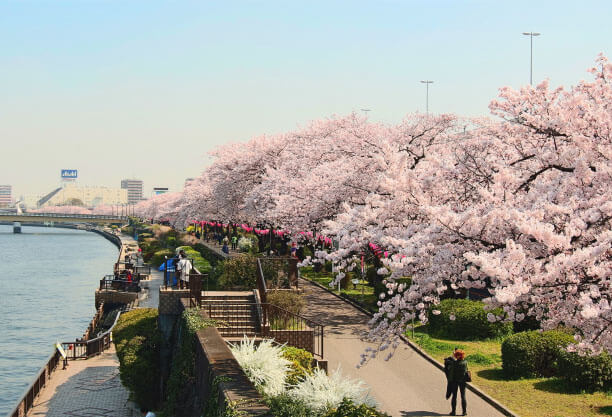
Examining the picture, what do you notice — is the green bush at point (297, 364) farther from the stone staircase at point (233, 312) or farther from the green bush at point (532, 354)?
the green bush at point (532, 354)

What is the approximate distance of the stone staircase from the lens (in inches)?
904

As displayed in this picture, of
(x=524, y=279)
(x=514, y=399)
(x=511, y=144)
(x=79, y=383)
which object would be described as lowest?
(x=79, y=383)

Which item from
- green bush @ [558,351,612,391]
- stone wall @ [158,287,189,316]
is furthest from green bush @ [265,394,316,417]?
stone wall @ [158,287,189,316]

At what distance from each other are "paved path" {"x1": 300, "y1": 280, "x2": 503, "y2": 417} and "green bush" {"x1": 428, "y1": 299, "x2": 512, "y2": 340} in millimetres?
2370

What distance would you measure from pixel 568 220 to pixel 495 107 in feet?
15.0

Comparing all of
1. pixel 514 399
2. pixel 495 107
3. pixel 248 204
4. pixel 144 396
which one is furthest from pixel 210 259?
pixel 495 107

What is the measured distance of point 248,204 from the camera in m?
51.3

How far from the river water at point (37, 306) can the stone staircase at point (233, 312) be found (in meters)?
15.4

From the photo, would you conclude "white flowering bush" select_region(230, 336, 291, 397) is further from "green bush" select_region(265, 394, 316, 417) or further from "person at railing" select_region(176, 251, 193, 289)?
"person at railing" select_region(176, 251, 193, 289)

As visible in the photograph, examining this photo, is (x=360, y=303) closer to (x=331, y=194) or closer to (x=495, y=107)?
(x=331, y=194)

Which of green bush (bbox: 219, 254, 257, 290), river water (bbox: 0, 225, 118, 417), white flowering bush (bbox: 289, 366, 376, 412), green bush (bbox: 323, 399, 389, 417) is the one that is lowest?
river water (bbox: 0, 225, 118, 417)

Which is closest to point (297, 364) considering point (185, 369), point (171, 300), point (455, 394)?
point (185, 369)

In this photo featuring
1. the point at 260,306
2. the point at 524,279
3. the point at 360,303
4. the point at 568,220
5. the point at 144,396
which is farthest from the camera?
the point at 360,303

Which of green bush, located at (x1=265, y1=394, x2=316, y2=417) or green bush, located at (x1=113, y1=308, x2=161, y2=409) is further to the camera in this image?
green bush, located at (x1=113, y1=308, x2=161, y2=409)
